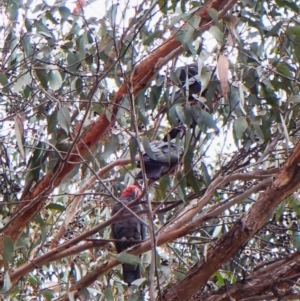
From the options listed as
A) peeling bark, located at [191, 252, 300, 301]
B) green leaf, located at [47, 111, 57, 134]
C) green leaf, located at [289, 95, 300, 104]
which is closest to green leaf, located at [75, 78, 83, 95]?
green leaf, located at [47, 111, 57, 134]

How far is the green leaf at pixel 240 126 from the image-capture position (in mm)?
1809

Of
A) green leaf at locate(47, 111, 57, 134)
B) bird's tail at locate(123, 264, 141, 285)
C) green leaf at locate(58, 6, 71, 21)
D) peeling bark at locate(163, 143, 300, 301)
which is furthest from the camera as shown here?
bird's tail at locate(123, 264, 141, 285)

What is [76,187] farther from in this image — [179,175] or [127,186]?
[179,175]

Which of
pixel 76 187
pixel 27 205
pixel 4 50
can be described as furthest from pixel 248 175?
pixel 76 187

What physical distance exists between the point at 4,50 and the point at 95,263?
102 cm

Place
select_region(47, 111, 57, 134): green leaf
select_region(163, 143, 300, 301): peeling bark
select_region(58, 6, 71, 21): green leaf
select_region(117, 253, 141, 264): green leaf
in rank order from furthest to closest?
1. select_region(58, 6, 71, 21): green leaf
2. select_region(47, 111, 57, 134): green leaf
3. select_region(117, 253, 141, 264): green leaf
4. select_region(163, 143, 300, 301): peeling bark

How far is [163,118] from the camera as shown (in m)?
2.50

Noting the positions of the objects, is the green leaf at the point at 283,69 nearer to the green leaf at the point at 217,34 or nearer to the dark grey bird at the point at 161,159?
the green leaf at the point at 217,34

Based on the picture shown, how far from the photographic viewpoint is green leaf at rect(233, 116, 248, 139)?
181 cm

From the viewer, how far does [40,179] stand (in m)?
2.13

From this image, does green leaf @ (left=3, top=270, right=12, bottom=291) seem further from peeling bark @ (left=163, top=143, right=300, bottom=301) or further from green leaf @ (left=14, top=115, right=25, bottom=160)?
peeling bark @ (left=163, top=143, right=300, bottom=301)

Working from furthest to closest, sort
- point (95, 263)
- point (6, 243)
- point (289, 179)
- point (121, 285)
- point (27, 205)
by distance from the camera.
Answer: point (95, 263) → point (121, 285) → point (27, 205) → point (6, 243) → point (289, 179)

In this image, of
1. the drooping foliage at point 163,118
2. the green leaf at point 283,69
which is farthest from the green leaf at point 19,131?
the green leaf at point 283,69

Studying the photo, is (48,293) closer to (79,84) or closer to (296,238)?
(79,84)
